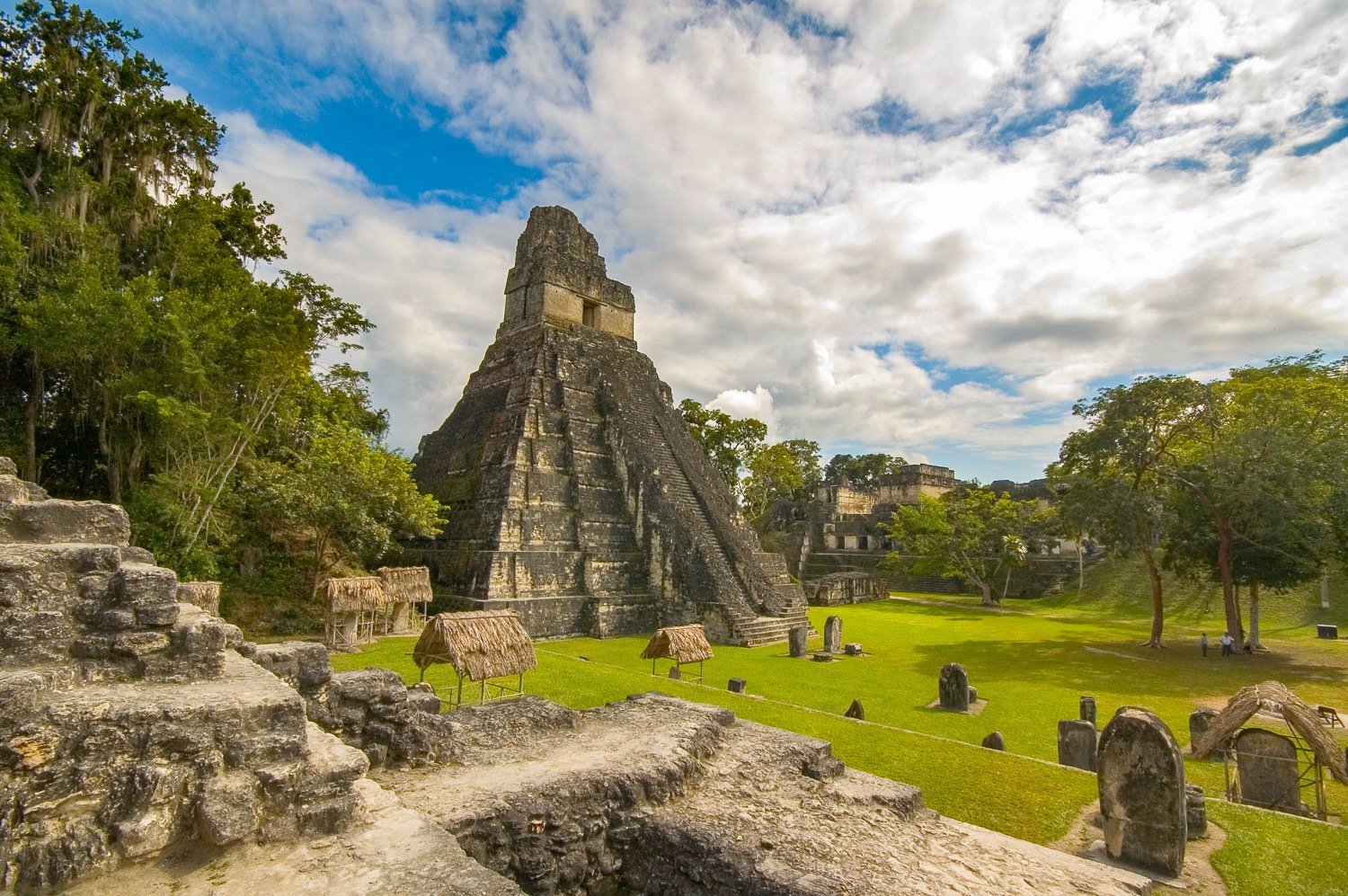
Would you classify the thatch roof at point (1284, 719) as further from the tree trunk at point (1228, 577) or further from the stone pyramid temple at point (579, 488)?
the tree trunk at point (1228, 577)

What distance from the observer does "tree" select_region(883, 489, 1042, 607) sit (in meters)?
31.0

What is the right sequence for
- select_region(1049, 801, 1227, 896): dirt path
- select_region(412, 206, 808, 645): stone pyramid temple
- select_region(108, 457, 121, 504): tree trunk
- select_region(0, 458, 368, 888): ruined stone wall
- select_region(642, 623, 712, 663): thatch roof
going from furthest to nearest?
select_region(412, 206, 808, 645): stone pyramid temple, select_region(108, 457, 121, 504): tree trunk, select_region(642, 623, 712, 663): thatch roof, select_region(1049, 801, 1227, 896): dirt path, select_region(0, 458, 368, 888): ruined stone wall

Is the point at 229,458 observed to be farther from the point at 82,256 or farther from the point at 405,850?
the point at 405,850

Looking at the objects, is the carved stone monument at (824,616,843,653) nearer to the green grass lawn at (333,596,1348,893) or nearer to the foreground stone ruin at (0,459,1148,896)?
the green grass lawn at (333,596,1348,893)

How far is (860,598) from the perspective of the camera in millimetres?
31250

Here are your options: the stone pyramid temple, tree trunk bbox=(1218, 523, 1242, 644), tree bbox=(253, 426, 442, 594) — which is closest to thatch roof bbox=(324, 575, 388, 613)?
tree bbox=(253, 426, 442, 594)

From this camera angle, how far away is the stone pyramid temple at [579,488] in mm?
16453

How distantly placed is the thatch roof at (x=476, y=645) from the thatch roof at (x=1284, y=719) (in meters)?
8.58

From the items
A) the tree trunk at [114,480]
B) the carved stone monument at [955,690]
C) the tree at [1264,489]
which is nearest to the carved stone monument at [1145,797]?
the carved stone monument at [955,690]

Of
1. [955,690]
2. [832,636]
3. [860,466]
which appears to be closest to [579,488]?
[832,636]

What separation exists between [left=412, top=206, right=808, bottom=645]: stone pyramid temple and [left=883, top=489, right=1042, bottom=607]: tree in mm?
13622

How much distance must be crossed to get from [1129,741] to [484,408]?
1925 cm

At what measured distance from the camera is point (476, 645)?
29.2 ft

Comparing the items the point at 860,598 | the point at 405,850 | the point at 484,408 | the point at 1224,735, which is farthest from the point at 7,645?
the point at 860,598
